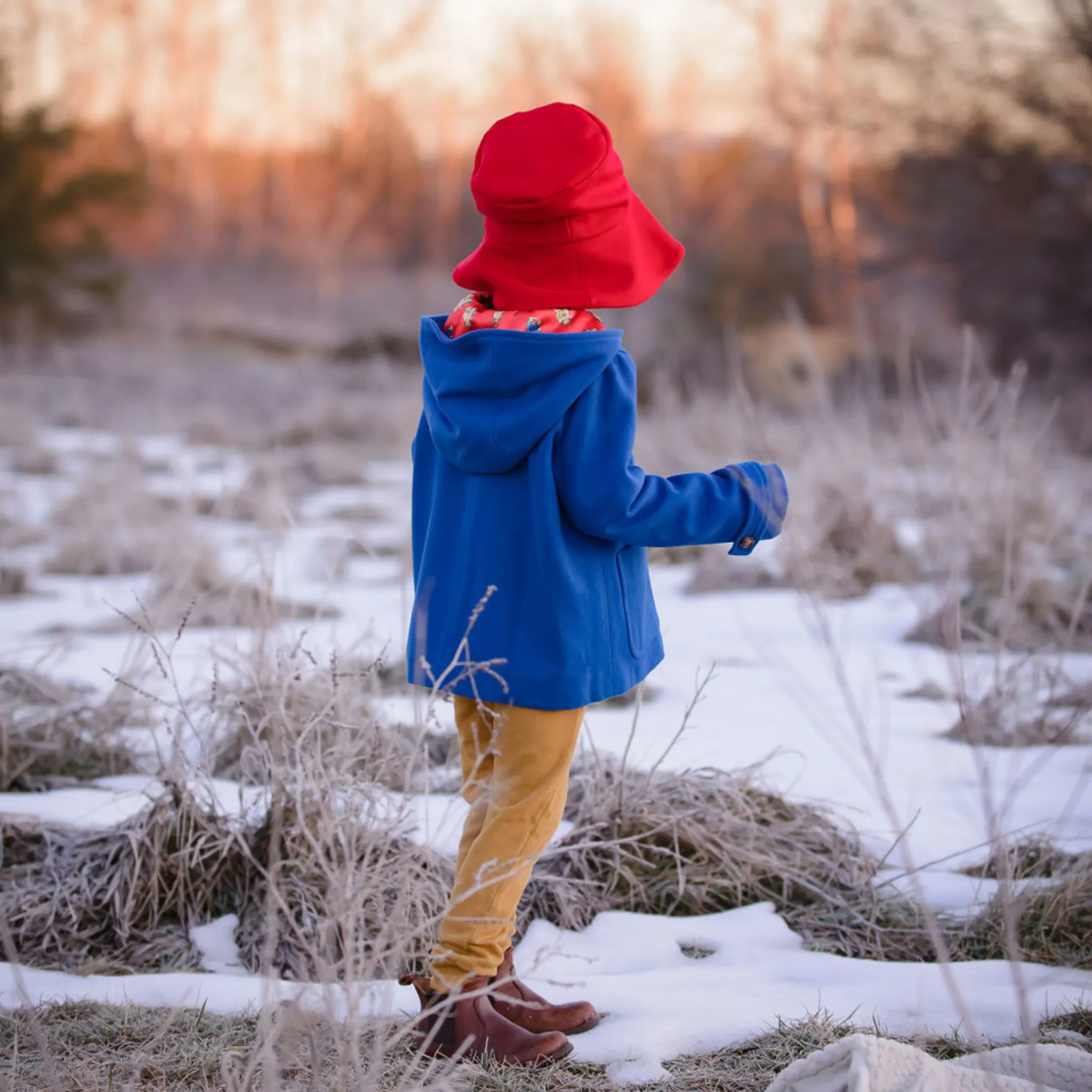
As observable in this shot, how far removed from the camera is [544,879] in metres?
2.24

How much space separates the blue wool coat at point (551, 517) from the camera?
1.60 m

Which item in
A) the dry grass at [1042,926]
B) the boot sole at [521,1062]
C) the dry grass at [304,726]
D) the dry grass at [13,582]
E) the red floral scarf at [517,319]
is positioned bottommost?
the dry grass at [13,582]

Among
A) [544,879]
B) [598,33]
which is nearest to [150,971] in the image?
[544,879]

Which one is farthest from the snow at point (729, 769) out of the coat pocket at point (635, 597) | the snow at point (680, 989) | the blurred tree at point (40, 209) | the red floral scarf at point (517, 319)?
the blurred tree at point (40, 209)

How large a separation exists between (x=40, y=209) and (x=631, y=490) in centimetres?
1351

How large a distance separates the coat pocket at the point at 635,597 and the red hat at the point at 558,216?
39 cm

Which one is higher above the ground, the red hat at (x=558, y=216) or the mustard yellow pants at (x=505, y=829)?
the red hat at (x=558, y=216)

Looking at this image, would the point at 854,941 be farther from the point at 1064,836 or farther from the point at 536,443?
the point at 536,443

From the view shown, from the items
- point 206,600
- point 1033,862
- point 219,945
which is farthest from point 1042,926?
point 206,600

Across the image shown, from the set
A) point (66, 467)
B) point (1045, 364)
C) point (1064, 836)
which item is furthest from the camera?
point (1045, 364)

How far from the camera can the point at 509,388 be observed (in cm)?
163

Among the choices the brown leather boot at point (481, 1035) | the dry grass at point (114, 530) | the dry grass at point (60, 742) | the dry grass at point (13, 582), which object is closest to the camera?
the brown leather boot at point (481, 1035)

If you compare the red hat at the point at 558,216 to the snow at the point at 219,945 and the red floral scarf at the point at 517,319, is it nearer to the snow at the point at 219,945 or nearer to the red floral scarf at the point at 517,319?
the red floral scarf at the point at 517,319

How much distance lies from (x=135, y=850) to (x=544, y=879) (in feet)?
2.64
